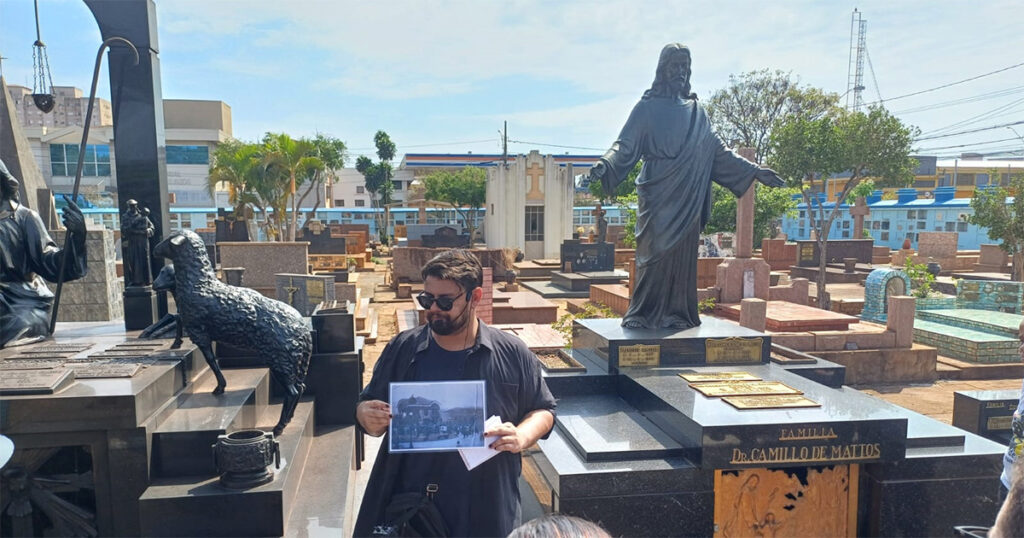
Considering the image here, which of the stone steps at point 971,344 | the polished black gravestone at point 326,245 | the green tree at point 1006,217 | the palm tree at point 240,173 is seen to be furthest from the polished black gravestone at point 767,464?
the palm tree at point 240,173

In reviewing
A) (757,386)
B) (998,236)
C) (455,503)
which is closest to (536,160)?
(998,236)

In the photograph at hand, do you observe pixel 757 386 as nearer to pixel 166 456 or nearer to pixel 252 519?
pixel 252 519

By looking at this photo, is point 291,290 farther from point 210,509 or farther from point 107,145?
point 107,145

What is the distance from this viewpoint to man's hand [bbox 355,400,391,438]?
7.29 ft

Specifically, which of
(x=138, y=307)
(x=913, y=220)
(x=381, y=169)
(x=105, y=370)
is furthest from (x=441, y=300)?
(x=381, y=169)

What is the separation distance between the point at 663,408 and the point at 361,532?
10.1 ft

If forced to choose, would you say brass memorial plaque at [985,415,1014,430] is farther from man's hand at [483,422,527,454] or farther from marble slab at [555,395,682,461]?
man's hand at [483,422,527,454]

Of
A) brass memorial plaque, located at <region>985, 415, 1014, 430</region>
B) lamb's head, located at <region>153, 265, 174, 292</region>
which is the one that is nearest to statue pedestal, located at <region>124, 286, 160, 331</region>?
lamb's head, located at <region>153, 265, 174, 292</region>

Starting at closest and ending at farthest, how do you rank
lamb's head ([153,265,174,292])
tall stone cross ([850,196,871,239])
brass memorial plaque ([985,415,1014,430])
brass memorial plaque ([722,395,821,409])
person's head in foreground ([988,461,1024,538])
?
1. person's head in foreground ([988,461,1024,538])
2. brass memorial plaque ([722,395,821,409])
3. lamb's head ([153,265,174,292])
4. brass memorial plaque ([985,415,1014,430])
5. tall stone cross ([850,196,871,239])

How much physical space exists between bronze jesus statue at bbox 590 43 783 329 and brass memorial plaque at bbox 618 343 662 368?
0.53m

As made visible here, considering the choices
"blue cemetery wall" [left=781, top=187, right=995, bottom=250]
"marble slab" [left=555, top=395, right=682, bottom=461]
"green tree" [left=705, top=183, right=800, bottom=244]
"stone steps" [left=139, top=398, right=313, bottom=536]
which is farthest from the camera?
"blue cemetery wall" [left=781, top=187, right=995, bottom=250]

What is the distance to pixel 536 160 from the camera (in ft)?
88.9

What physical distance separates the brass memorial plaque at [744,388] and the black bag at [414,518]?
3.18 metres

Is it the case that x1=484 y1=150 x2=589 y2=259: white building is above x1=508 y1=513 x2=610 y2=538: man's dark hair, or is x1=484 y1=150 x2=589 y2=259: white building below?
above
